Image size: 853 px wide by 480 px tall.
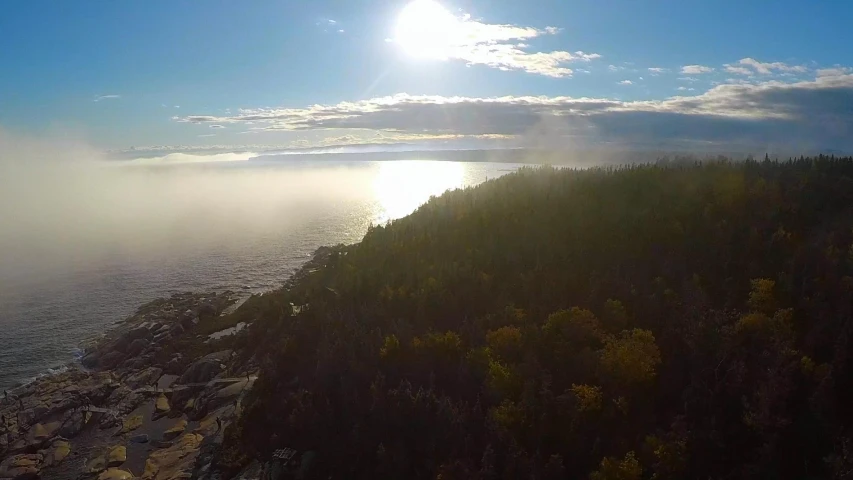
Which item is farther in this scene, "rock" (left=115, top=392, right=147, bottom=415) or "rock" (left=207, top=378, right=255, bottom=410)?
"rock" (left=115, top=392, right=147, bottom=415)

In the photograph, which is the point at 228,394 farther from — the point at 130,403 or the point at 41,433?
the point at 41,433

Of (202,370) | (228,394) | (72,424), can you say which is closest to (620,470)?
(228,394)

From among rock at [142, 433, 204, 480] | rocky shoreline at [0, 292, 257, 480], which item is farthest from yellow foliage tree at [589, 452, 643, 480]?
rock at [142, 433, 204, 480]

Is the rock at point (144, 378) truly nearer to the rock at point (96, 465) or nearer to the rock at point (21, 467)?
the rock at point (21, 467)

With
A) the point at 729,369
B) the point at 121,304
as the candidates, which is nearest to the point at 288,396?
the point at 729,369

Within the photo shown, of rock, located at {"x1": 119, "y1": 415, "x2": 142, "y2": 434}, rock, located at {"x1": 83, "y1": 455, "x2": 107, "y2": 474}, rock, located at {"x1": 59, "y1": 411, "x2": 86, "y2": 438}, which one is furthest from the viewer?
rock, located at {"x1": 119, "y1": 415, "x2": 142, "y2": 434}

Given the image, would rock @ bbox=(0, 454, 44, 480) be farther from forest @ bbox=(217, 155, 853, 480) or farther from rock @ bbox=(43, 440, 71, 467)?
forest @ bbox=(217, 155, 853, 480)

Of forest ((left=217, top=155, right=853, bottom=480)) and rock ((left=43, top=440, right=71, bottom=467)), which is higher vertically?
forest ((left=217, top=155, right=853, bottom=480))
